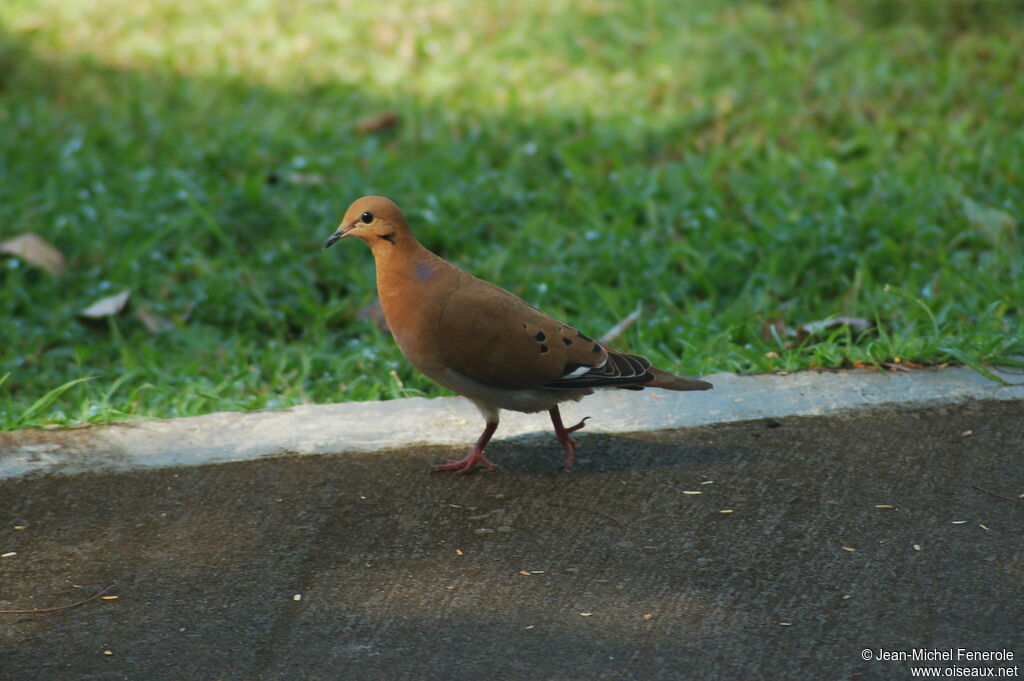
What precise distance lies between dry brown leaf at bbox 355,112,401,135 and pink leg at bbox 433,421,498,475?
11.2ft

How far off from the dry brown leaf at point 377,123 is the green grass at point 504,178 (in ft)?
0.18

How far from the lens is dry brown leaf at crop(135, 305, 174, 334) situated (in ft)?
14.9

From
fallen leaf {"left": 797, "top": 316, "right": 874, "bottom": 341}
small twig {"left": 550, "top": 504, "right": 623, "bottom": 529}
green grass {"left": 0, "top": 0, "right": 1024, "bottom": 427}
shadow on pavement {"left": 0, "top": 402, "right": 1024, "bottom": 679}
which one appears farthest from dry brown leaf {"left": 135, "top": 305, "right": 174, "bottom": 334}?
fallen leaf {"left": 797, "top": 316, "right": 874, "bottom": 341}

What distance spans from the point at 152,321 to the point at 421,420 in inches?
65.1

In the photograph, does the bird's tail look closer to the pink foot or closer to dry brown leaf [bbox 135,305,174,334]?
the pink foot

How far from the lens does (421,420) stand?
345cm

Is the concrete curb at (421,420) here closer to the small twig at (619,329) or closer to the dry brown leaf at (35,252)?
the small twig at (619,329)

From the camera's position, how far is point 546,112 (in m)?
6.16

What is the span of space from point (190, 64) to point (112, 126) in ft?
2.98

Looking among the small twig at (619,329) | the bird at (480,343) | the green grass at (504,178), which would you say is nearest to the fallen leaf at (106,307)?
the green grass at (504,178)

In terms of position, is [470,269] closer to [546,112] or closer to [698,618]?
[546,112]

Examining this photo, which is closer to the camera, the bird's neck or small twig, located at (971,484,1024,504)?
small twig, located at (971,484,1024,504)

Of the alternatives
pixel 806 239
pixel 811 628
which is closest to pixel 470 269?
pixel 806 239

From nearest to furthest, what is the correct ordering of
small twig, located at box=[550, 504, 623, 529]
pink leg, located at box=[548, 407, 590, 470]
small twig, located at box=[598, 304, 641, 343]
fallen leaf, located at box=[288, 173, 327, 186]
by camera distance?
small twig, located at box=[550, 504, 623, 529] < pink leg, located at box=[548, 407, 590, 470] < small twig, located at box=[598, 304, 641, 343] < fallen leaf, located at box=[288, 173, 327, 186]
